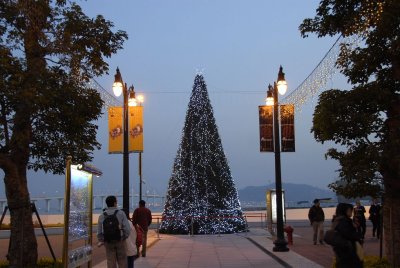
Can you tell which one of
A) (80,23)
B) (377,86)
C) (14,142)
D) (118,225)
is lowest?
(118,225)

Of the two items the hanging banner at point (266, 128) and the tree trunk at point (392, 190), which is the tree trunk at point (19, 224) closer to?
the tree trunk at point (392, 190)

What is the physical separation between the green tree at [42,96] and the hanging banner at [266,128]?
7.41 m

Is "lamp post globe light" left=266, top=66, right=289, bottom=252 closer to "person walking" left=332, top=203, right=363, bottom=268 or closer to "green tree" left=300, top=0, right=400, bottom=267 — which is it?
"green tree" left=300, top=0, right=400, bottom=267

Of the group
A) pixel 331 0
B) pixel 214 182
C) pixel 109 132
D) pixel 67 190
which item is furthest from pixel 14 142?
pixel 214 182

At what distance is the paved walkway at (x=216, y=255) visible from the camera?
17297mm

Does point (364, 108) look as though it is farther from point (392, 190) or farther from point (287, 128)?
point (287, 128)

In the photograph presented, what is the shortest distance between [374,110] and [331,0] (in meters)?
2.50

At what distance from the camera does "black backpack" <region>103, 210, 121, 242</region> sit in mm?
11242

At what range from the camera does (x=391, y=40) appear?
13.3 meters

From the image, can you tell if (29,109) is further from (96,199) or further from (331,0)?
(96,199)

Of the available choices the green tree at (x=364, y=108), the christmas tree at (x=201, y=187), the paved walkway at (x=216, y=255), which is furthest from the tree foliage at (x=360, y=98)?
the christmas tree at (x=201, y=187)

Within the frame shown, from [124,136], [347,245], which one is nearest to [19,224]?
[124,136]

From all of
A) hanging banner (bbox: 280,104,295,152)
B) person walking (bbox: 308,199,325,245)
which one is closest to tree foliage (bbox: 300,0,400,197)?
hanging banner (bbox: 280,104,295,152)

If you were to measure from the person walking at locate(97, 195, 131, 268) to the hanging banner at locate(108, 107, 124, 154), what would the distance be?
330 inches
